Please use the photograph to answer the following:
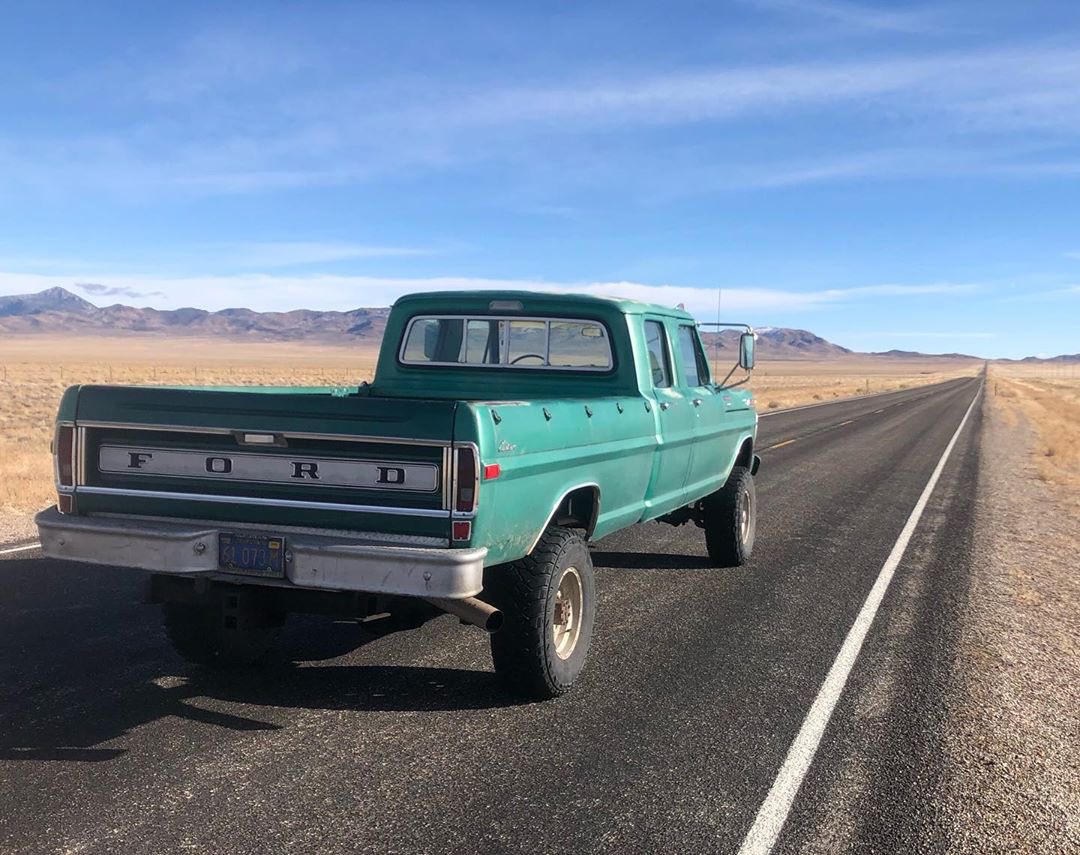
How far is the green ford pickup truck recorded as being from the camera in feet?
13.5

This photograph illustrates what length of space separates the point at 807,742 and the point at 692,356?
11.8 feet

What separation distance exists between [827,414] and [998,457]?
15.9 m

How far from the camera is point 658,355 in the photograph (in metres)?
6.56

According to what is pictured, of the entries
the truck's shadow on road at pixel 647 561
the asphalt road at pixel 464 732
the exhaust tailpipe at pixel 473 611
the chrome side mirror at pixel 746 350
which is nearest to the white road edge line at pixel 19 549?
the asphalt road at pixel 464 732

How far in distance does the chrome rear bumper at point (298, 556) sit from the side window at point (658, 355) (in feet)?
8.64

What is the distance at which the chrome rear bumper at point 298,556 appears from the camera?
4.03 m

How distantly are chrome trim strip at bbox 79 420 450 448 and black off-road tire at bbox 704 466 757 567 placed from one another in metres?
4.35

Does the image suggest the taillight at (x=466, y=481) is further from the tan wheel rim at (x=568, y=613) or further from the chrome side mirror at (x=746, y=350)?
the chrome side mirror at (x=746, y=350)

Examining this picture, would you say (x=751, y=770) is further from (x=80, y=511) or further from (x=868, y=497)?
(x=868, y=497)

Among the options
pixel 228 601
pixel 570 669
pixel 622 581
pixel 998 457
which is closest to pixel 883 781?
pixel 570 669

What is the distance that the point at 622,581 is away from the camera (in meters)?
7.60

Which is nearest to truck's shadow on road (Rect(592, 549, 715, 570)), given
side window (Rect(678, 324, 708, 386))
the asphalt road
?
the asphalt road

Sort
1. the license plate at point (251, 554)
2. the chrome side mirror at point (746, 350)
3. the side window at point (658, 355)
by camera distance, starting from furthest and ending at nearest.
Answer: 1. the chrome side mirror at point (746, 350)
2. the side window at point (658, 355)
3. the license plate at point (251, 554)

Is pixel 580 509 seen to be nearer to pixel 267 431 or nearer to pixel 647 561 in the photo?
pixel 267 431
